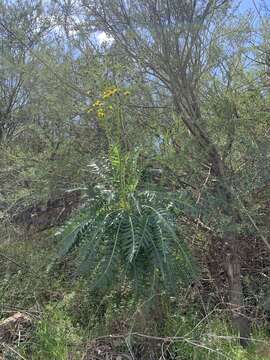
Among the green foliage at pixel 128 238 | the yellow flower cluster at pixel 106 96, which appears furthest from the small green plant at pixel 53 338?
the yellow flower cluster at pixel 106 96

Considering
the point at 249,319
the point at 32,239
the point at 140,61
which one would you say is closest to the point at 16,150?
the point at 32,239

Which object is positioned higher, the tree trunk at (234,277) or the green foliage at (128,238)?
the green foliage at (128,238)

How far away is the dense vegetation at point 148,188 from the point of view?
4.58m

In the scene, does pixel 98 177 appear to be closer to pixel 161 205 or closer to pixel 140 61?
pixel 161 205

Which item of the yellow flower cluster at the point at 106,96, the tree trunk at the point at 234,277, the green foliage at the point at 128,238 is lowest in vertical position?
the tree trunk at the point at 234,277

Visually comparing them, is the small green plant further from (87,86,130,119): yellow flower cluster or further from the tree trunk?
(87,86,130,119): yellow flower cluster

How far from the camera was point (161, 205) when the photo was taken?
15.7 feet

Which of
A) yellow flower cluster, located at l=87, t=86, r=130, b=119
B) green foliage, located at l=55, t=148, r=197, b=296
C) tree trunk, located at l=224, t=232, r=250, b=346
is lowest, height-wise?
tree trunk, located at l=224, t=232, r=250, b=346

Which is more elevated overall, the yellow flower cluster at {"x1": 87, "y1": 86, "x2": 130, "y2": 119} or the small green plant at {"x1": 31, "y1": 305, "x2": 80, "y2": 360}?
the yellow flower cluster at {"x1": 87, "y1": 86, "x2": 130, "y2": 119}

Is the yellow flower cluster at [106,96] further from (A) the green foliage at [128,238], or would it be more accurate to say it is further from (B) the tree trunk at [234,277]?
(B) the tree trunk at [234,277]

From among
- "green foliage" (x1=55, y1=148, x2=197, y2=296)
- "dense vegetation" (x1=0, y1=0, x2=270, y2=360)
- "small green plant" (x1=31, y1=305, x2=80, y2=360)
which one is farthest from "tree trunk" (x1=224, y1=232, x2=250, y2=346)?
"small green plant" (x1=31, y1=305, x2=80, y2=360)

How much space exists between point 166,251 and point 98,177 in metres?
1.20

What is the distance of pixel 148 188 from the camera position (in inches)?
194

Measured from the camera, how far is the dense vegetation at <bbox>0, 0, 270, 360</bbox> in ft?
15.0
